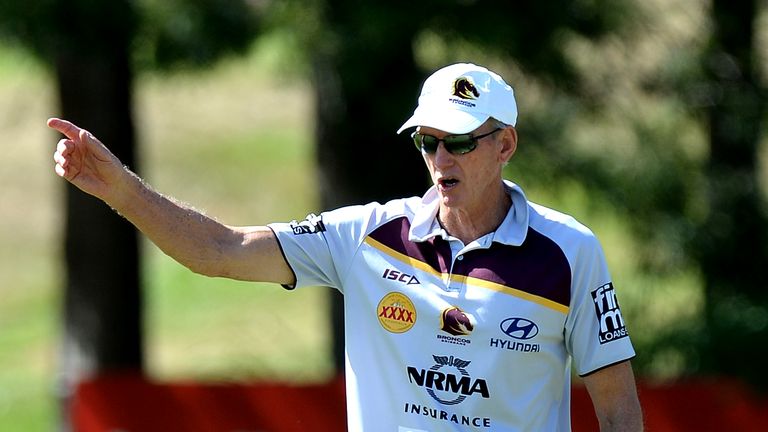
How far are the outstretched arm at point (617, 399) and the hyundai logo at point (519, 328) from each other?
232 mm

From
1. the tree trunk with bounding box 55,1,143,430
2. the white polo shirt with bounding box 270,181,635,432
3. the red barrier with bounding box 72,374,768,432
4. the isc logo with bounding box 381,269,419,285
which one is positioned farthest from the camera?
the tree trunk with bounding box 55,1,143,430

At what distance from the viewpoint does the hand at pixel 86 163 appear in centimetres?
409

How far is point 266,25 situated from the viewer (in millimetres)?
9102

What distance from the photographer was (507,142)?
4.31 metres

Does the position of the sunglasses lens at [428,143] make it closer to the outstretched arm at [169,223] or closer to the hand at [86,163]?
the outstretched arm at [169,223]

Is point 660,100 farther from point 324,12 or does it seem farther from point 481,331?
point 481,331

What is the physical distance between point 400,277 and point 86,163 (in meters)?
0.96

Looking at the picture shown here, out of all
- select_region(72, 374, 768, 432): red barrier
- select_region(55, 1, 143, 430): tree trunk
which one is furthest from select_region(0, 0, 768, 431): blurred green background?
select_region(72, 374, 768, 432): red barrier

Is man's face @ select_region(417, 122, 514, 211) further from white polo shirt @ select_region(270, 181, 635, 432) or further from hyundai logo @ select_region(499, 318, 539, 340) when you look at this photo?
hyundai logo @ select_region(499, 318, 539, 340)

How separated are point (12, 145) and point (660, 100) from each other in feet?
65.4

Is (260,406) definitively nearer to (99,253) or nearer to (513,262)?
(99,253)

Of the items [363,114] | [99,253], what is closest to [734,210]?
[363,114]

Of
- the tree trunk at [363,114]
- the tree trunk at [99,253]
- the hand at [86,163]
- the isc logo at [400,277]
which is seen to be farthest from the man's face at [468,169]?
the tree trunk at [99,253]

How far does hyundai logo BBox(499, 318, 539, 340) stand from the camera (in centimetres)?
413
